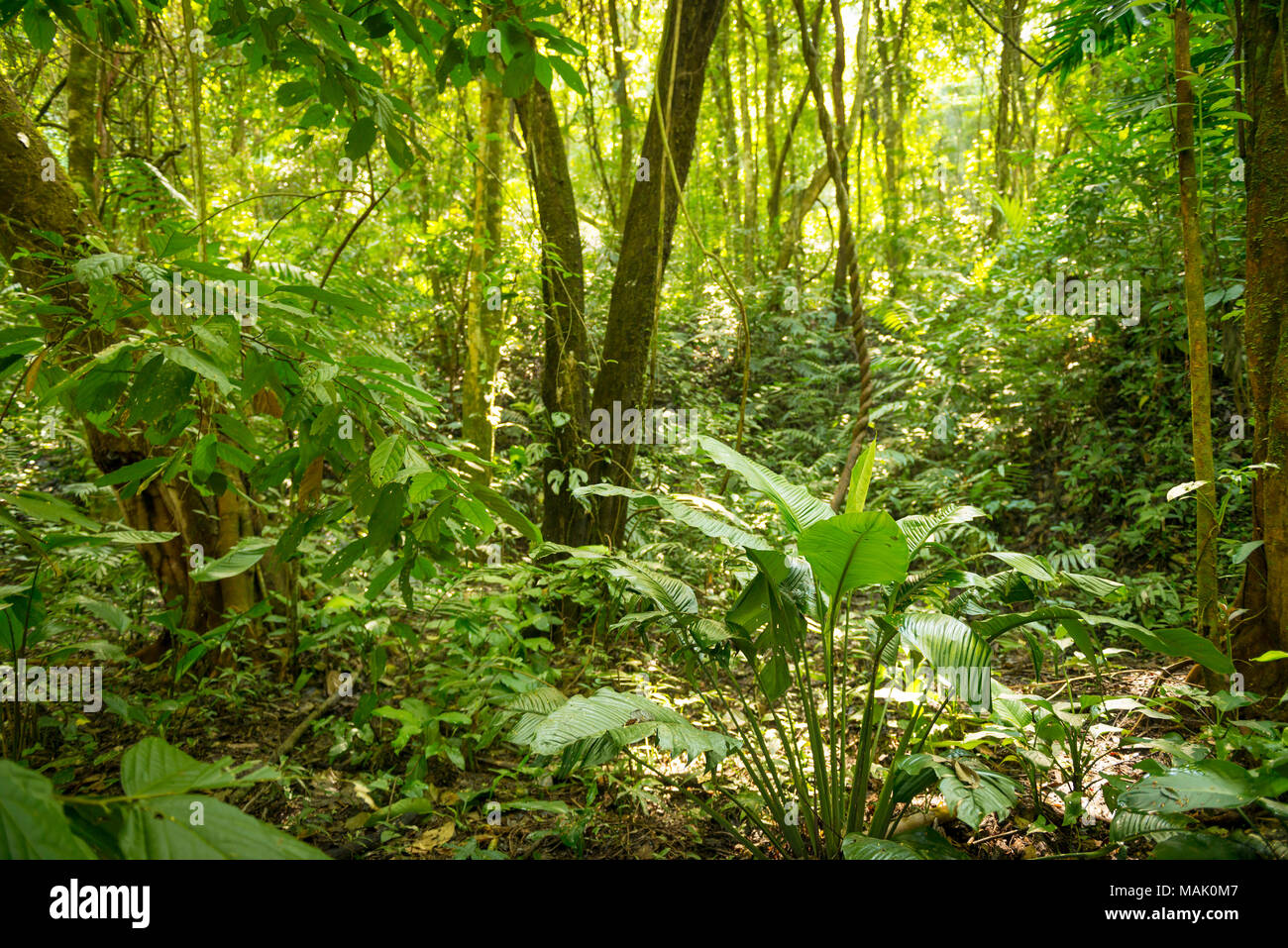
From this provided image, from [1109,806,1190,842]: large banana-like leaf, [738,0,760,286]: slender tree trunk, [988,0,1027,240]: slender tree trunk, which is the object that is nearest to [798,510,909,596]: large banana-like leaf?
[1109,806,1190,842]: large banana-like leaf

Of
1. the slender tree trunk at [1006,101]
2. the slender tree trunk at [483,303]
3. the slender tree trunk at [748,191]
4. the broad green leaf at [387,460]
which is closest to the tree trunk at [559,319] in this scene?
the slender tree trunk at [483,303]

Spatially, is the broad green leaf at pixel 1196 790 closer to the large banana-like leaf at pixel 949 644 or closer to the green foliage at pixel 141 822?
the large banana-like leaf at pixel 949 644

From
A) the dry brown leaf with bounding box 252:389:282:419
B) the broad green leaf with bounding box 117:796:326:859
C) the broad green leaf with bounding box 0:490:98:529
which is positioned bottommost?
the broad green leaf with bounding box 117:796:326:859

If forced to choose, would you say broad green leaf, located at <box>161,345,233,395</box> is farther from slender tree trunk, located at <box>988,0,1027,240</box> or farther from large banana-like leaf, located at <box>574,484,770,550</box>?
slender tree trunk, located at <box>988,0,1027,240</box>

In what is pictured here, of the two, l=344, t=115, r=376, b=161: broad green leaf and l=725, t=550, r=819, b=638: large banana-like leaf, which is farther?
l=725, t=550, r=819, b=638: large banana-like leaf

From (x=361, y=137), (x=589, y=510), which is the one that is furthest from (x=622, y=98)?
(x=361, y=137)

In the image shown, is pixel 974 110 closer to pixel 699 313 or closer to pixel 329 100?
pixel 699 313

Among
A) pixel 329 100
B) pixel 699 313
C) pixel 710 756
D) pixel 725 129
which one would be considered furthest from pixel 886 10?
pixel 710 756

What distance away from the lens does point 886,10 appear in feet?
28.5

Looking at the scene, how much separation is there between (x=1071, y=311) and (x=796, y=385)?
2642mm

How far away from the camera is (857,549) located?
156 centimetres

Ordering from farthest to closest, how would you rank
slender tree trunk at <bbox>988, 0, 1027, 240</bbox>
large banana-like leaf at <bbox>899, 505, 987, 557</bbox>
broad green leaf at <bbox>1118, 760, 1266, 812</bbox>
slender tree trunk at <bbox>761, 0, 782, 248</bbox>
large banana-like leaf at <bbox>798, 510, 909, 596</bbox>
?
1. slender tree trunk at <bbox>761, 0, 782, 248</bbox>
2. slender tree trunk at <bbox>988, 0, 1027, 240</bbox>
3. large banana-like leaf at <bbox>899, 505, 987, 557</bbox>
4. large banana-like leaf at <bbox>798, 510, 909, 596</bbox>
5. broad green leaf at <bbox>1118, 760, 1266, 812</bbox>

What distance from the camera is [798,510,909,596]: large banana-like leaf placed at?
152 cm

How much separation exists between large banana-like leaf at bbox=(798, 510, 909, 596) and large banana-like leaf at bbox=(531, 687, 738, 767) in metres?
0.48
